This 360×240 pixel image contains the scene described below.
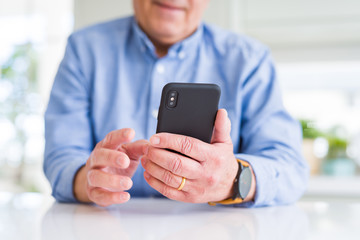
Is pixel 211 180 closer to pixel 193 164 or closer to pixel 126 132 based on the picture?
pixel 193 164

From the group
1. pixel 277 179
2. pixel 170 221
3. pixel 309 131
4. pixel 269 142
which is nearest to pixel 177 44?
pixel 269 142

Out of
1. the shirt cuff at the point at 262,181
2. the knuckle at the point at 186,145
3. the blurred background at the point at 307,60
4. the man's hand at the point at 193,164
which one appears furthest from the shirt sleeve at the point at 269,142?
the blurred background at the point at 307,60

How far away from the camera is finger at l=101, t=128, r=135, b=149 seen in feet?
2.63

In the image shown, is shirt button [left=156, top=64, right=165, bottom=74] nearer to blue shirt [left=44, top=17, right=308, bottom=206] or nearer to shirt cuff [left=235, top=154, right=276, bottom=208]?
blue shirt [left=44, top=17, right=308, bottom=206]

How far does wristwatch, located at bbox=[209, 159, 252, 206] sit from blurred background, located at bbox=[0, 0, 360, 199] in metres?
1.33

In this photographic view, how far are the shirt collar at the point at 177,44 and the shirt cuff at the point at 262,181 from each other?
17.3 inches

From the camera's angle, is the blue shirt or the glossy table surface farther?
the blue shirt

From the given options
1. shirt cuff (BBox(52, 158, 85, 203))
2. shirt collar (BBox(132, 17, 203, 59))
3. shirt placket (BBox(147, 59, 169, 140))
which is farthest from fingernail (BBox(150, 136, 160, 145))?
shirt collar (BBox(132, 17, 203, 59))

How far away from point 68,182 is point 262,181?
470 millimetres

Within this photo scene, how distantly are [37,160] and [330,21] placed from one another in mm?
2716

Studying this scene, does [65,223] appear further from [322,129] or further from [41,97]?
[41,97]

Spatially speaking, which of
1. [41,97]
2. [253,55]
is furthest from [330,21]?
[41,97]

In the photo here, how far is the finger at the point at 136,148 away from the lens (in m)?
0.87

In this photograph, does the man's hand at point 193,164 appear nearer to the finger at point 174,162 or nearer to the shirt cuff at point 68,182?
the finger at point 174,162
